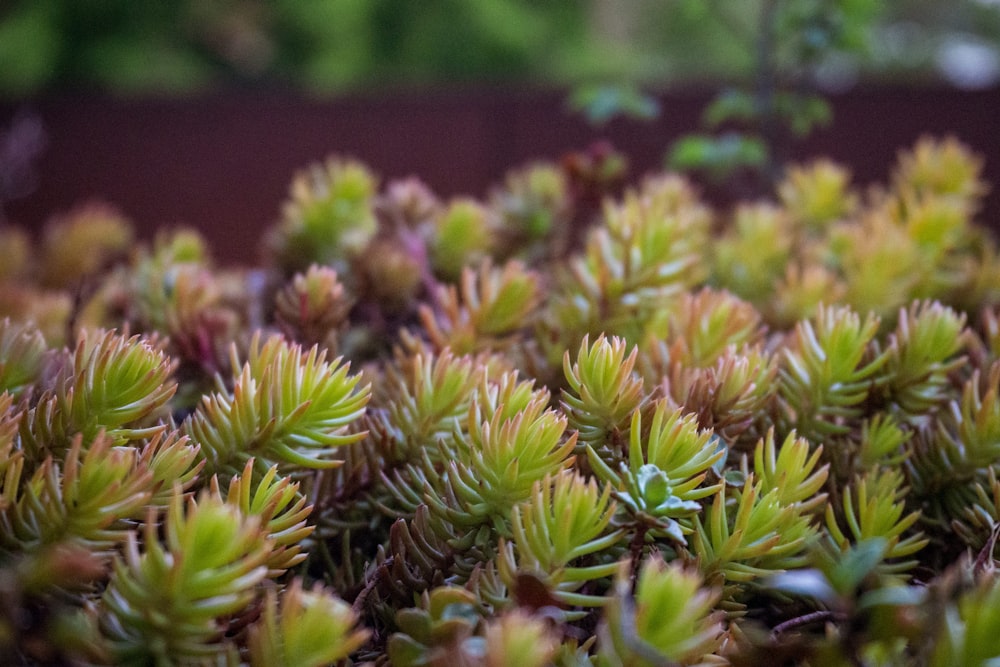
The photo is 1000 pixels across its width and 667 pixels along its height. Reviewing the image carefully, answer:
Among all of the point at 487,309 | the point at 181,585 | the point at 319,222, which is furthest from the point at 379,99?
the point at 181,585

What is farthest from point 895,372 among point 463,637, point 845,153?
point 845,153

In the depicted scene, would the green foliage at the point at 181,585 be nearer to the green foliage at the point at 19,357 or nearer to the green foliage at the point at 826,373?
the green foliage at the point at 19,357

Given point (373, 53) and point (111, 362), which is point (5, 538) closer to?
point (111, 362)

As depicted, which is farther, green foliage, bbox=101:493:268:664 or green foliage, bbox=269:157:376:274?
green foliage, bbox=269:157:376:274

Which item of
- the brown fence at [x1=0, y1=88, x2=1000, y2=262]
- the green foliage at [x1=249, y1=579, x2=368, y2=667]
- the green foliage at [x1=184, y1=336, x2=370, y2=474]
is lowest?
the green foliage at [x1=249, y1=579, x2=368, y2=667]

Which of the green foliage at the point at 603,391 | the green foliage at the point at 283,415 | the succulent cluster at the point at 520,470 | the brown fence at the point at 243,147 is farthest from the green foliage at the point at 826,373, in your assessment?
the brown fence at the point at 243,147

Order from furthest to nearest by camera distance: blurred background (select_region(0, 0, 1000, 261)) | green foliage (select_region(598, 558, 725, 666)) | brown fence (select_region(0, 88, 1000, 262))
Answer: brown fence (select_region(0, 88, 1000, 262)) → blurred background (select_region(0, 0, 1000, 261)) → green foliage (select_region(598, 558, 725, 666))

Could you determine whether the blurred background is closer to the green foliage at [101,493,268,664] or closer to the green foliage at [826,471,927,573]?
the green foliage at [826,471,927,573]

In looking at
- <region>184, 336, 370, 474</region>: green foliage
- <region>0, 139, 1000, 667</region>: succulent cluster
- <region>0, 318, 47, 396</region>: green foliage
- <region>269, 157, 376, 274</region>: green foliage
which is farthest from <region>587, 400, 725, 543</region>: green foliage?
<region>269, 157, 376, 274</region>: green foliage

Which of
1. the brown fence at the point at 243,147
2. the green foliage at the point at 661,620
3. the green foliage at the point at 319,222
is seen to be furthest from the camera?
the brown fence at the point at 243,147
